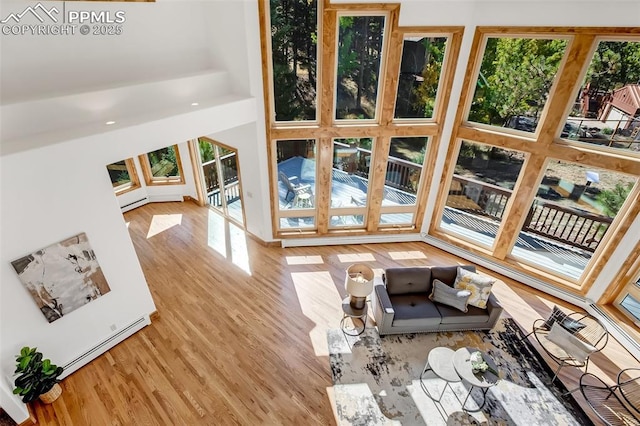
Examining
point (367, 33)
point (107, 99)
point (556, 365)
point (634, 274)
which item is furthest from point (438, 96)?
point (107, 99)

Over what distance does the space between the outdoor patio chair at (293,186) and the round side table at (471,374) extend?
4.13 m

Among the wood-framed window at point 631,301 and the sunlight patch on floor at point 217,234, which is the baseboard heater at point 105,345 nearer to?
the sunlight patch on floor at point 217,234

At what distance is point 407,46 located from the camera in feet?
18.3

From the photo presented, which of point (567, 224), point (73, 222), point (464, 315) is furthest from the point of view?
point (567, 224)

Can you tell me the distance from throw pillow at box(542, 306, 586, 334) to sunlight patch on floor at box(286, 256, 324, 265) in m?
4.04

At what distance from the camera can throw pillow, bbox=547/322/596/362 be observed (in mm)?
4387

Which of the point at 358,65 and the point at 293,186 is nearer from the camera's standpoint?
the point at 358,65

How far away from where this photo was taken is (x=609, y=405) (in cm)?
421

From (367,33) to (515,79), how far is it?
2.63m

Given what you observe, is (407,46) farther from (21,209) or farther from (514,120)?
(21,209)

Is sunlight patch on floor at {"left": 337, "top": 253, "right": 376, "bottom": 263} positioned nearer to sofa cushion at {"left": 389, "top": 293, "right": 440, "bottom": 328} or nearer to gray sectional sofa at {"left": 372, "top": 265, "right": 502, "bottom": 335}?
gray sectional sofa at {"left": 372, "top": 265, "right": 502, "bottom": 335}

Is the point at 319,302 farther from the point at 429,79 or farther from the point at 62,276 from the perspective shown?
the point at 429,79

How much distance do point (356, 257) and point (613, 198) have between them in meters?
4.50

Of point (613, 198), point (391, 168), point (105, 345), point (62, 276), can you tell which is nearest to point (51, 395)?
point (105, 345)
